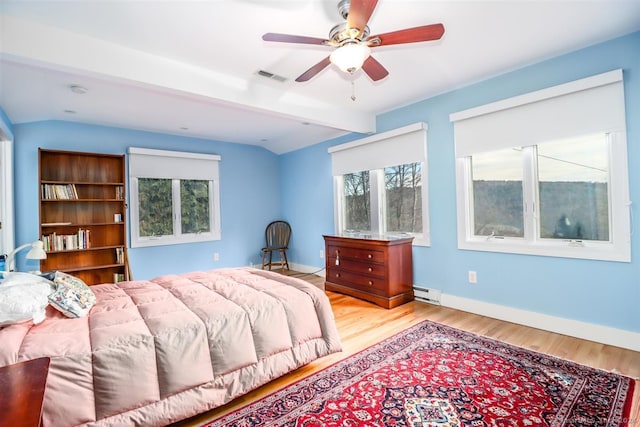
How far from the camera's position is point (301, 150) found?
5.46 m

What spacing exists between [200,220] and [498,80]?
4.47m

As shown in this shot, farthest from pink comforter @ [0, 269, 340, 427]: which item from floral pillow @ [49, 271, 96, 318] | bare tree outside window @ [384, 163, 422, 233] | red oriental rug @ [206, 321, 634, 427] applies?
bare tree outside window @ [384, 163, 422, 233]

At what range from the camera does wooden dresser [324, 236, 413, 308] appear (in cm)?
342

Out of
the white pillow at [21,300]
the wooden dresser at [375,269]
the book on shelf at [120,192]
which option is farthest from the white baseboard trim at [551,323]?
the book on shelf at [120,192]

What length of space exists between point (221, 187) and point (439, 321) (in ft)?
12.8

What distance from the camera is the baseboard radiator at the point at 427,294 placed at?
3.49m

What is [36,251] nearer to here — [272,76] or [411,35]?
[272,76]

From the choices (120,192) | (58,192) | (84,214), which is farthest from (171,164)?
(58,192)

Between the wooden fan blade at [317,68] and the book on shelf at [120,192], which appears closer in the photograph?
the wooden fan blade at [317,68]

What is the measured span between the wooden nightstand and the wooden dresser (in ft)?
9.54

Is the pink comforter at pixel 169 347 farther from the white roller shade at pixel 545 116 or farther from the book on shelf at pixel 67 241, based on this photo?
the white roller shade at pixel 545 116

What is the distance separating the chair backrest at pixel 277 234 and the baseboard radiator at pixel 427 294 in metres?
2.75

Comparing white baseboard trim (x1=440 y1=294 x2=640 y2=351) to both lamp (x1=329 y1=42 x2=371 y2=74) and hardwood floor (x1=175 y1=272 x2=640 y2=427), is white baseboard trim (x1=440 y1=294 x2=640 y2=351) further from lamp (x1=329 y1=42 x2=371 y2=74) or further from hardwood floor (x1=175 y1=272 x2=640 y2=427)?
lamp (x1=329 y1=42 x2=371 y2=74)

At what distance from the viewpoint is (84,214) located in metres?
3.93
